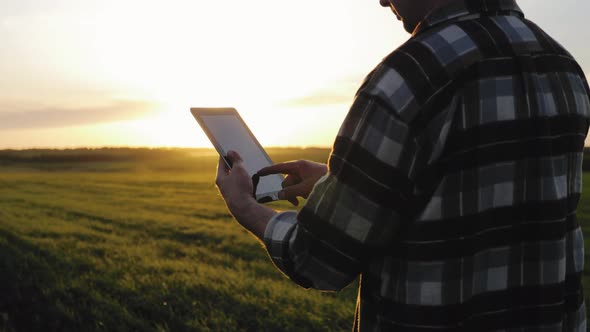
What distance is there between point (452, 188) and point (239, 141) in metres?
1.27

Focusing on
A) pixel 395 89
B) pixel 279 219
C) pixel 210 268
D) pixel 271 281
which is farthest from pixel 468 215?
pixel 210 268

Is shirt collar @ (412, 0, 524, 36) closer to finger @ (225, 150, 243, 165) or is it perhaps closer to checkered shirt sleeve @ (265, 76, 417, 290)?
checkered shirt sleeve @ (265, 76, 417, 290)

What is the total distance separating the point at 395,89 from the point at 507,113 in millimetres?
318

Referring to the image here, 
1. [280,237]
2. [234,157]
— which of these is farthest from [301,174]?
[280,237]

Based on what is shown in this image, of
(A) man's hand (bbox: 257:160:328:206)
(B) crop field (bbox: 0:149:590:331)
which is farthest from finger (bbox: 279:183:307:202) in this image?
(B) crop field (bbox: 0:149:590:331)

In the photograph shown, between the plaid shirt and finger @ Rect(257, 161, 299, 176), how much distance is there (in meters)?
0.41

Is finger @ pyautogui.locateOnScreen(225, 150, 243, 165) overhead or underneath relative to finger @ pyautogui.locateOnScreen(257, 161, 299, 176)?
overhead

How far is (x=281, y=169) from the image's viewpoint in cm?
219

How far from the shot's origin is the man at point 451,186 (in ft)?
4.83

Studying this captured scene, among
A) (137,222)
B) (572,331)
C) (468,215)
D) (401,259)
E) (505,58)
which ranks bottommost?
(137,222)

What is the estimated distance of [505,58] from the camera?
1.56 meters

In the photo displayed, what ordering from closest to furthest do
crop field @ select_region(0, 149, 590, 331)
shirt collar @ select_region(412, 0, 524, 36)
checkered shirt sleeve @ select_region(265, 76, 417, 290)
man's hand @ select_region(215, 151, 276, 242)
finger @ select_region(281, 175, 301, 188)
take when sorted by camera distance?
checkered shirt sleeve @ select_region(265, 76, 417, 290) < shirt collar @ select_region(412, 0, 524, 36) < man's hand @ select_region(215, 151, 276, 242) < finger @ select_region(281, 175, 301, 188) < crop field @ select_region(0, 149, 590, 331)

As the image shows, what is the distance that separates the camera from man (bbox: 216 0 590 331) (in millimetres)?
1472

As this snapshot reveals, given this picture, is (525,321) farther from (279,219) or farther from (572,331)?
(279,219)
